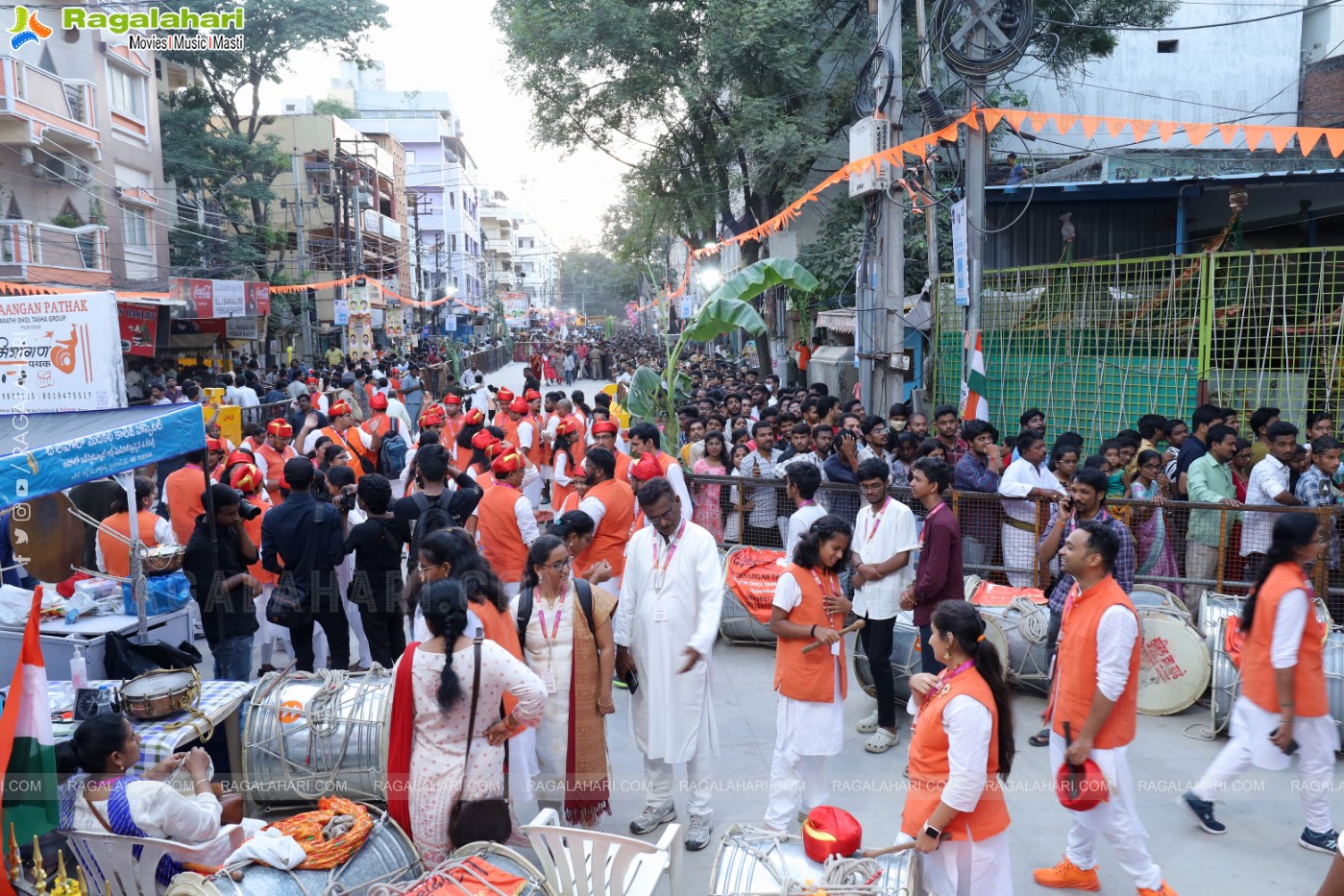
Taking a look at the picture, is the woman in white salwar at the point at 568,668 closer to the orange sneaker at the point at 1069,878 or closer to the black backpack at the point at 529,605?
the black backpack at the point at 529,605

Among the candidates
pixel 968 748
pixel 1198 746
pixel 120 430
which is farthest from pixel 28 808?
pixel 1198 746

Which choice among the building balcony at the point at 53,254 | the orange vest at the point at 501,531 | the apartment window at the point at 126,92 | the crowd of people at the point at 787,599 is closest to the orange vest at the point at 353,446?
the crowd of people at the point at 787,599

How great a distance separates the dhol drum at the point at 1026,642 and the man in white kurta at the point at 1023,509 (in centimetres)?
86

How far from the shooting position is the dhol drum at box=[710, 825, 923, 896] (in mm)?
3391

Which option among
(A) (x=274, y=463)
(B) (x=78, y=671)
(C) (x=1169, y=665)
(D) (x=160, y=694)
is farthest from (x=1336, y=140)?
(B) (x=78, y=671)

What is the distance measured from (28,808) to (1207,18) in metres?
23.8

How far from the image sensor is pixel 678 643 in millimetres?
4785

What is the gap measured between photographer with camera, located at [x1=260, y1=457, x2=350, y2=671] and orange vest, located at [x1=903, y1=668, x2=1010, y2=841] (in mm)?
4062

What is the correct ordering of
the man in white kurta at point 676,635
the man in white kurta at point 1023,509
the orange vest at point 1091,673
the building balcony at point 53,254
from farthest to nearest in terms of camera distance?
the building balcony at point 53,254, the man in white kurta at point 1023,509, the man in white kurta at point 676,635, the orange vest at point 1091,673

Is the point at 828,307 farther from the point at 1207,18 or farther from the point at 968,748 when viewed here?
the point at 968,748

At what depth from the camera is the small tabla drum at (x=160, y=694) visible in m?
4.56

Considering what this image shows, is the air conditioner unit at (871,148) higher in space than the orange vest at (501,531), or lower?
higher

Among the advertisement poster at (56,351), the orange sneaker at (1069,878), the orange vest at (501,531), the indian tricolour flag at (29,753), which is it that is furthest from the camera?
the orange vest at (501,531)

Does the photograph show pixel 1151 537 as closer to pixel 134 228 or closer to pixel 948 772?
pixel 948 772
